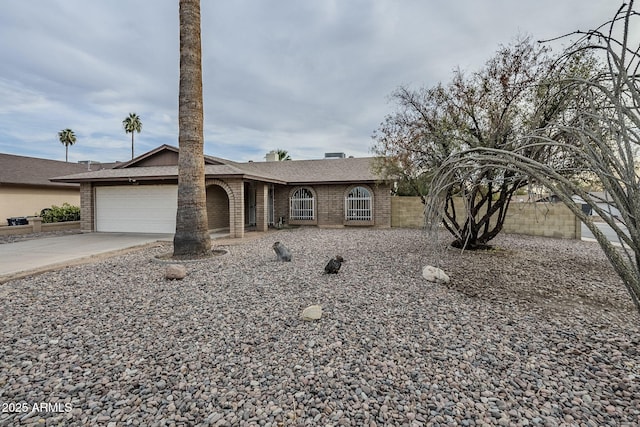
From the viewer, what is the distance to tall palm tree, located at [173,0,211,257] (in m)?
7.75

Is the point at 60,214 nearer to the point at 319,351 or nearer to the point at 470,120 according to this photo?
the point at 319,351

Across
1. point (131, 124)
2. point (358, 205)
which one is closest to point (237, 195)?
point (358, 205)

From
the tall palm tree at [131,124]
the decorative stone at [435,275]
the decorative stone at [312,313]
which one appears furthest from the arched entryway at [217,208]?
the tall palm tree at [131,124]

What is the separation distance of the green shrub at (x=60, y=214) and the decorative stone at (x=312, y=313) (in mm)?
17268

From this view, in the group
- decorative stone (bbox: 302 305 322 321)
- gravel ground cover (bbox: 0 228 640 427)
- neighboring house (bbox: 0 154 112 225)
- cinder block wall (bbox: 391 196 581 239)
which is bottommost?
gravel ground cover (bbox: 0 228 640 427)

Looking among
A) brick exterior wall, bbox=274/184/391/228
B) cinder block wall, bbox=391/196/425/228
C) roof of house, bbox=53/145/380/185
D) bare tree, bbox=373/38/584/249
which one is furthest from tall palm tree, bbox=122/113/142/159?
bare tree, bbox=373/38/584/249

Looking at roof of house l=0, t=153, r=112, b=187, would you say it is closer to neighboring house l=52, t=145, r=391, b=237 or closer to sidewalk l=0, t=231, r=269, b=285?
neighboring house l=52, t=145, r=391, b=237

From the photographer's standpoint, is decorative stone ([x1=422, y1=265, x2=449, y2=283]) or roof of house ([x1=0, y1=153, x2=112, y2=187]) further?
roof of house ([x1=0, y1=153, x2=112, y2=187])

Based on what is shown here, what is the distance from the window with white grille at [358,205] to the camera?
16703mm

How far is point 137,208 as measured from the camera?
13.9 m

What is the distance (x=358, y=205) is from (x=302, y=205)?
3.18 m

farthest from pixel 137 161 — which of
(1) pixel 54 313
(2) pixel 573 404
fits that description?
(2) pixel 573 404

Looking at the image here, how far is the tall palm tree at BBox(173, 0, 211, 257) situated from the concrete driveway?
2638 mm

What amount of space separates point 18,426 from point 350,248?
8.05m
